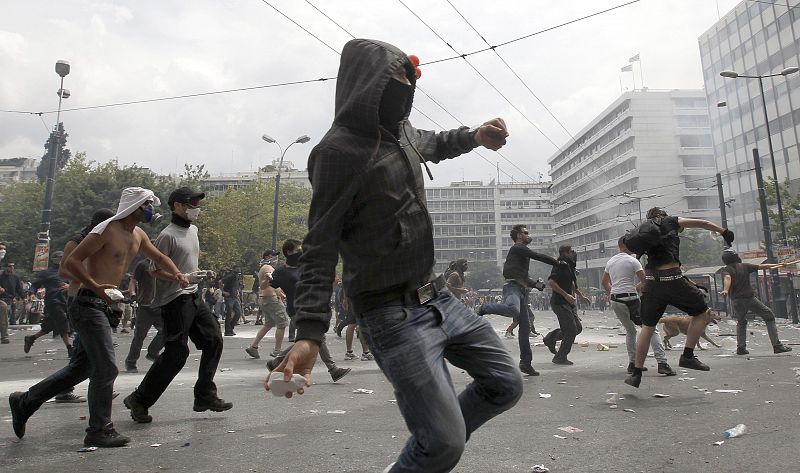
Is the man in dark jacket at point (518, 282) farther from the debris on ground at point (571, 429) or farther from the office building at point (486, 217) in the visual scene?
the office building at point (486, 217)

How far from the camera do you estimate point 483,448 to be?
4.02 m

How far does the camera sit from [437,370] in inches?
87.7

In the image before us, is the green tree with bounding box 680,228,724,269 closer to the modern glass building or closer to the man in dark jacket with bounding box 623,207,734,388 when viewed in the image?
the modern glass building

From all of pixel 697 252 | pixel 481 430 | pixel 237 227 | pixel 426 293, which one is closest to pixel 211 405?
pixel 481 430

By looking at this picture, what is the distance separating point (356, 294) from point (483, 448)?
6.96ft

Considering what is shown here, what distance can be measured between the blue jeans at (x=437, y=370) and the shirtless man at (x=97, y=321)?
2806mm

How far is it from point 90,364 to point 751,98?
2638 inches

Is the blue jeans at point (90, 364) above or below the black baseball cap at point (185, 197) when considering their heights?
below

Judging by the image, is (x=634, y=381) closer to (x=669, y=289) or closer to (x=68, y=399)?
(x=669, y=289)

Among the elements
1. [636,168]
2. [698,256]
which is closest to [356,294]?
[698,256]

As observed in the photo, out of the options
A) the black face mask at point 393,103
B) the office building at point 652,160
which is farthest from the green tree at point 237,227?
the black face mask at point 393,103

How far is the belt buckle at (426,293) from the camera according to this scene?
2.34 metres

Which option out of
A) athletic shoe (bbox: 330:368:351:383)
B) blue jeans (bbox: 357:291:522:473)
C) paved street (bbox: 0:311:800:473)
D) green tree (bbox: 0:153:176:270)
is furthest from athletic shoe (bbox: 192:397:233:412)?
green tree (bbox: 0:153:176:270)

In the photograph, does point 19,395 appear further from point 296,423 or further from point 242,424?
point 296,423
